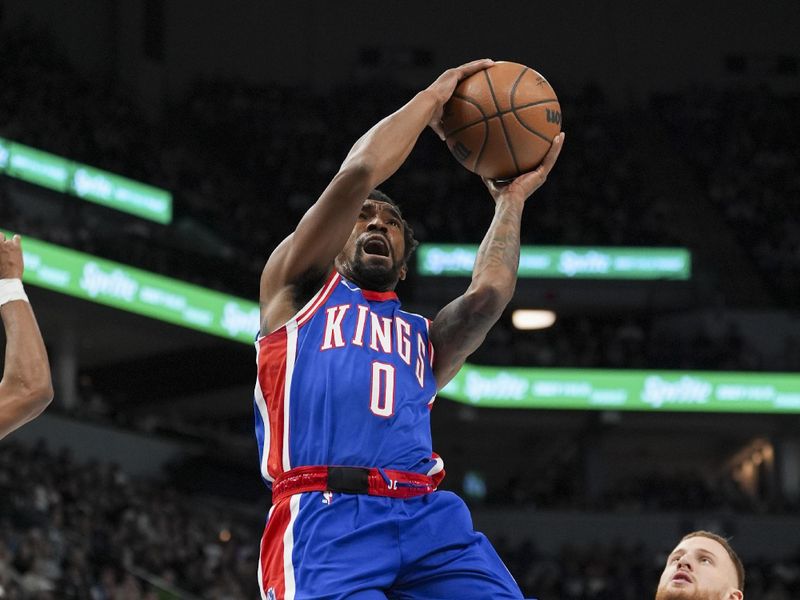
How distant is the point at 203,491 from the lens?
2216 centimetres

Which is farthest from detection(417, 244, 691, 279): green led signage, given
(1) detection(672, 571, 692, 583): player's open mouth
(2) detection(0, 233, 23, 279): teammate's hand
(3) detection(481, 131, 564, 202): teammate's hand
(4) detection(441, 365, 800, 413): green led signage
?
(2) detection(0, 233, 23, 279): teammate's hand

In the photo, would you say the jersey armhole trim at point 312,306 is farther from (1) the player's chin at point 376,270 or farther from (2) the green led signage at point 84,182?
(2) the green led signage at point 84,182

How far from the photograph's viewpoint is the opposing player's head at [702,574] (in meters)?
4.80

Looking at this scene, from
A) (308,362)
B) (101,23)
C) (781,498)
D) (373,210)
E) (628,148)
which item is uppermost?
(101,23)

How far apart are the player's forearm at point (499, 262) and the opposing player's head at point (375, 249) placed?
28 centimetres

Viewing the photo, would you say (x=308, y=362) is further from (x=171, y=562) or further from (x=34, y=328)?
(x=171, y=562)

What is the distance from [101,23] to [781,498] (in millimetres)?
16871

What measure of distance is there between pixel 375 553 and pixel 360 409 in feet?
1.47

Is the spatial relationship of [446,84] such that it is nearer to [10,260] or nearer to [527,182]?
[527,182]

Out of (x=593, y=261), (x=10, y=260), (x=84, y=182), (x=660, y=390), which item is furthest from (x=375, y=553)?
(x=593, y=261)

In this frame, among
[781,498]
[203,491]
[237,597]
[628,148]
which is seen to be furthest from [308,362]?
[628,148]

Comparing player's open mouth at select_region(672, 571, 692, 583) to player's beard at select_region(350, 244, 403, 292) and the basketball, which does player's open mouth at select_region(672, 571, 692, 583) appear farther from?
the basketball

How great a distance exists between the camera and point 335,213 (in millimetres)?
4508

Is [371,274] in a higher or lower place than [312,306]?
higher
